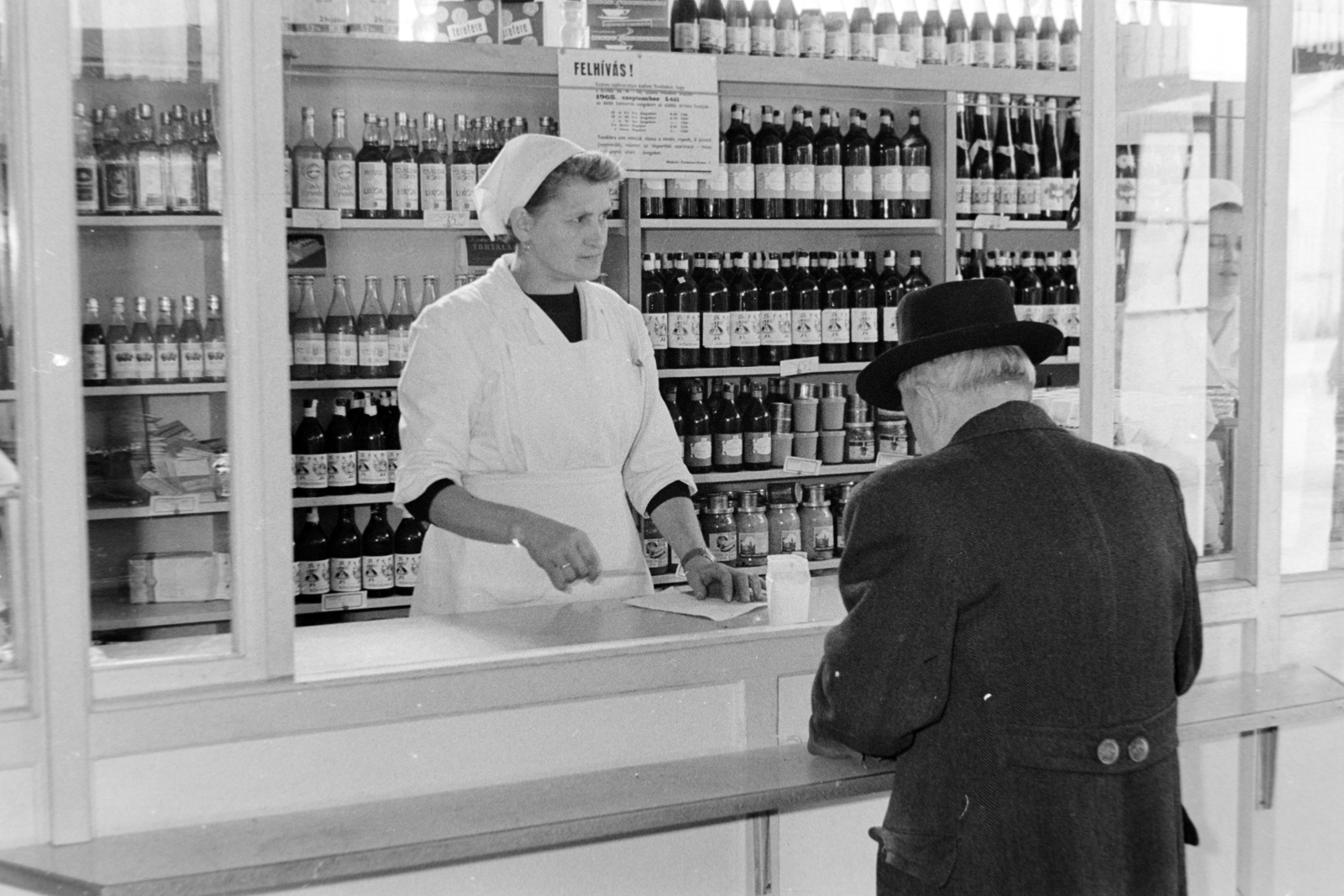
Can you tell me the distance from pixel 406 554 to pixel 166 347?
6.99ft

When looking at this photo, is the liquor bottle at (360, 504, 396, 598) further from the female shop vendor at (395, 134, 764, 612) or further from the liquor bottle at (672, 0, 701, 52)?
the liquor bottle at (672, 0, 701, 52)

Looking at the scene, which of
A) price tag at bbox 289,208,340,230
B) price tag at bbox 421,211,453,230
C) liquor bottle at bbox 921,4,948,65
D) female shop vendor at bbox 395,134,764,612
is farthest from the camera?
liquor bottle at bbox 921,4,948,65

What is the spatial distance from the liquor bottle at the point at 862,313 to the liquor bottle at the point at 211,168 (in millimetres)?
2958

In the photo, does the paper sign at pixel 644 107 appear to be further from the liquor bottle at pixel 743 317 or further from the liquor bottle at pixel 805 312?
the liquor bottle at pixel 805 312

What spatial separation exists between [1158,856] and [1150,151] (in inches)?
62.9

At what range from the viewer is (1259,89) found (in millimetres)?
2885

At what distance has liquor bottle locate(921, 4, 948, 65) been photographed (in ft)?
16.1

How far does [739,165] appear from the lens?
459 centimetres

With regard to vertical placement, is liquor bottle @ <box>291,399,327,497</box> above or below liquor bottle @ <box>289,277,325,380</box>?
below

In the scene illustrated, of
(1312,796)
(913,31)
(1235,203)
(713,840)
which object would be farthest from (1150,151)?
(913,31)

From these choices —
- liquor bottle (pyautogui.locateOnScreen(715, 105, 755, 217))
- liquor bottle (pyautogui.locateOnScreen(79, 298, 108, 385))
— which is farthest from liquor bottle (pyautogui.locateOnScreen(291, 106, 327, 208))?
liquor bottle (pyautogui.locateOnScreen(79, 298, 108, 385))

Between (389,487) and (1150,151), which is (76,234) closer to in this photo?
(1150,151)

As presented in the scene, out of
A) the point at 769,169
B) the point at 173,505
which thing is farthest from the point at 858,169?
the point at 173,505

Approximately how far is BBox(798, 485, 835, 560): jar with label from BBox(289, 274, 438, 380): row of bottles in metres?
1.50
